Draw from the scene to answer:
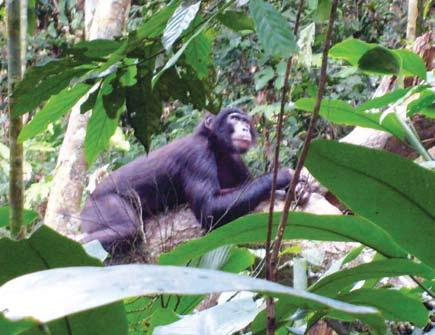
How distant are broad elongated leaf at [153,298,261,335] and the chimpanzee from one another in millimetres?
4168

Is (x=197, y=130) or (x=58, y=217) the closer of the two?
(x=58, y=217)

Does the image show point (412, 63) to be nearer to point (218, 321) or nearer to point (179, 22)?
point (179, 22)

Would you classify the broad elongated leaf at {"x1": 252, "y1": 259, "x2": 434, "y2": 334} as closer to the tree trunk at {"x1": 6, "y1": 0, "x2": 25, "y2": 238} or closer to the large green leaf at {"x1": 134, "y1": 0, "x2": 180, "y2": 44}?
the large green leaf at {"x1": 134, "y1": 0, "x2": 180, "y2": 44}

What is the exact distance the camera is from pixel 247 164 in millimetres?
6020

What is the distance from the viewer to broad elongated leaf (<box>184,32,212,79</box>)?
1.14m

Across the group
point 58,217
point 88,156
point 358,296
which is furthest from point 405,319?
point 58,217

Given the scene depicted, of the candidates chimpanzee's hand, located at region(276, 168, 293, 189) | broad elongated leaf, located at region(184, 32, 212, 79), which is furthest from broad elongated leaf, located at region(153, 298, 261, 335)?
chimpanzee's hand, located at region(276, 168, 293, 189)

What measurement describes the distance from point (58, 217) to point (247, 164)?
5.86 feet

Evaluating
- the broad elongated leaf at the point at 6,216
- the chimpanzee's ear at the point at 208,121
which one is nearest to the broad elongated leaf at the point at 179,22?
the broad elongated leaf at the point at 6,216

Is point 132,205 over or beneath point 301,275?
beneath

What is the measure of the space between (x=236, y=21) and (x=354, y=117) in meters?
0.27

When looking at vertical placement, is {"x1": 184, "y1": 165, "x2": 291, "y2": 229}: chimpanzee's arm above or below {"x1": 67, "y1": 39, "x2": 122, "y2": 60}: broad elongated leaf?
below

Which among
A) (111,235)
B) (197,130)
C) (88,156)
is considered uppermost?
(88,156)

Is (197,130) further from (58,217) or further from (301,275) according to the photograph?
(301,275)
